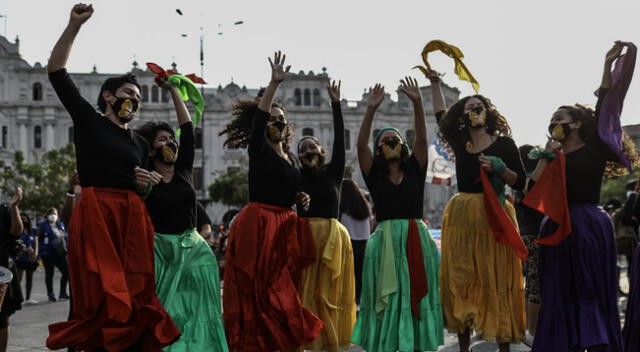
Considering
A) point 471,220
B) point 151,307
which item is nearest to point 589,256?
point 471,220

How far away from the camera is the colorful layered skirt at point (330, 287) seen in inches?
279

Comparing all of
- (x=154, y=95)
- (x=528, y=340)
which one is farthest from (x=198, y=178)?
(x=528, y=340)

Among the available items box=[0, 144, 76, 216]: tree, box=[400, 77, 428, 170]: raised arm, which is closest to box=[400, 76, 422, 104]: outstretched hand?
box=[400, 77, 428, 170]: raised arm

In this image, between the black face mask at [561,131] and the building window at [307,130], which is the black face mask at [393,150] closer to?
the black face mask at [561,131]

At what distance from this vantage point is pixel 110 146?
5.20 m

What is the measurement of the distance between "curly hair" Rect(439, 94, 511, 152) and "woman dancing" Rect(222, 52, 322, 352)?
1516mm

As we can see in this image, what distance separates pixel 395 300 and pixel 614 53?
278cm

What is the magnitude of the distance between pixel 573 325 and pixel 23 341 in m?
6.35

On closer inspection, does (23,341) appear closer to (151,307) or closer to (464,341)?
(151,307)

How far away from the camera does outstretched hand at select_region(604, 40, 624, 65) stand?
619 centimetres

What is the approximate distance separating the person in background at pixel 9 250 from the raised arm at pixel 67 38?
3.11 meters

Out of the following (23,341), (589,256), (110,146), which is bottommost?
(23,341)

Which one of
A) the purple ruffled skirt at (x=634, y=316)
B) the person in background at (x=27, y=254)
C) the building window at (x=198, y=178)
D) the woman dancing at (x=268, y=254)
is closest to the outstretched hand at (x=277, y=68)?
the woman dancing at (x=268, y=254)

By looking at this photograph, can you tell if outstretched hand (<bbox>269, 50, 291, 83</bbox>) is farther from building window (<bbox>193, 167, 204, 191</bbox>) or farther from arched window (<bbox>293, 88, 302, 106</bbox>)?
arched window (<bbox>293, 88, 302, 106</bbox>)
